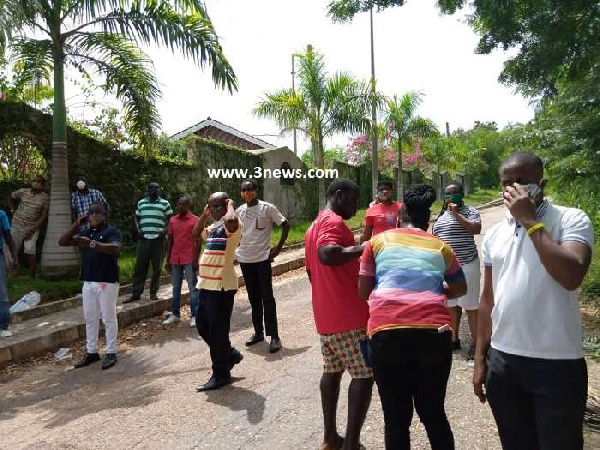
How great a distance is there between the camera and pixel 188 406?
4355 millimetres

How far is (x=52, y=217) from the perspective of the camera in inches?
337

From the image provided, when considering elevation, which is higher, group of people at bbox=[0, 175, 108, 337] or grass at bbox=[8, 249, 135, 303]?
group of people at bbox=[0, 175, 108, 337]

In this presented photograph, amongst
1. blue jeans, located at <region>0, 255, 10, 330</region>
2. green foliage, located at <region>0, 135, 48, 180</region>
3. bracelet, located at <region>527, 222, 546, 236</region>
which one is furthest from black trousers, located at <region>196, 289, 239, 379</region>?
green foliage, located at <region>0, 135, 48, 180</region>

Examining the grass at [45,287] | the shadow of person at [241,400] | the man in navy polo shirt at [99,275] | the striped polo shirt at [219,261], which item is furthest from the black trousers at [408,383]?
the grass at [45,287]

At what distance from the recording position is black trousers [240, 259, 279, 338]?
5832 millimetres

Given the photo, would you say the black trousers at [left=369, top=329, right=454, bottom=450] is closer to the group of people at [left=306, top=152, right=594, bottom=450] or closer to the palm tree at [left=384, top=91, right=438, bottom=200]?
the group of people at [left=306, top=152, right=594, bottom=450]

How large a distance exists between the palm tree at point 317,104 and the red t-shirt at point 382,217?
965 cm

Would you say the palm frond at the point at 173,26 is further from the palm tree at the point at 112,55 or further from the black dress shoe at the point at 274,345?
the black dress shoe at the point at 274,345

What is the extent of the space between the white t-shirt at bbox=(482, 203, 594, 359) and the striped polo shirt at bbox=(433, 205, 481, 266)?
111 inches

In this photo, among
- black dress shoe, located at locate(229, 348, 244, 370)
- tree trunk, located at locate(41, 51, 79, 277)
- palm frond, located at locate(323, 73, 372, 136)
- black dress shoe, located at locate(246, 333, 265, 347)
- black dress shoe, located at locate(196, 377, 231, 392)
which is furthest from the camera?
palm frond, located at locate(323, 73, 372, 136)

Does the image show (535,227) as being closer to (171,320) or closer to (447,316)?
(447,316)

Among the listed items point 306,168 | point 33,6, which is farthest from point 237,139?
point 33,6

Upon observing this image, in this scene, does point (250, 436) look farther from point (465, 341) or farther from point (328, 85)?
point (328, 85)

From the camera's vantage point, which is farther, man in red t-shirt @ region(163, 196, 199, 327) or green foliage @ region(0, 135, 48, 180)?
green foliage @ region(0, 135, 48, 180)
